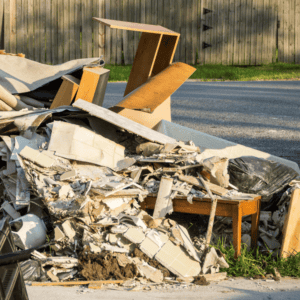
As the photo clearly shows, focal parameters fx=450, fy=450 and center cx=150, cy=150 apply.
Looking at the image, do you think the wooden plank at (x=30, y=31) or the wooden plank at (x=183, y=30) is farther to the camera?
the wooden plank at (x=30, y=31)

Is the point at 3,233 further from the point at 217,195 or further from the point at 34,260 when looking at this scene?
the point at 217,195

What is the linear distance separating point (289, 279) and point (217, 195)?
0.83 meters

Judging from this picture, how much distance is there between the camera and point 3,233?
4.94 feet

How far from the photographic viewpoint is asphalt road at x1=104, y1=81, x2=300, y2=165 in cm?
591

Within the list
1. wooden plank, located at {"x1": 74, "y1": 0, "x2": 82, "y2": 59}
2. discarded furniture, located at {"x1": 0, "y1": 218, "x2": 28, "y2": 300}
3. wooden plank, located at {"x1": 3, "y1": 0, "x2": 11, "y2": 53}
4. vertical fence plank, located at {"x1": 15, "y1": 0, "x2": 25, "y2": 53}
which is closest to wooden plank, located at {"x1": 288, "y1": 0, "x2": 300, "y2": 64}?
wooden plank, located at {"x1": 74, "y1": 0, "x2": 82, "y2": 59}

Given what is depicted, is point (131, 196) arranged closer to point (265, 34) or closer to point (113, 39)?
point (113, 39)

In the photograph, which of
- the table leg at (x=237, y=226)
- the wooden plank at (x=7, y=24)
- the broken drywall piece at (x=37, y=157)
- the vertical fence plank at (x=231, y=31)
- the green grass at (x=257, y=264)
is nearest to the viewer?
the green grass at (x=257, y=264)

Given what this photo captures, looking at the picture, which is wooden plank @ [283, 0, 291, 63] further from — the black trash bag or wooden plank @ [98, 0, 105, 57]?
the black trash bag

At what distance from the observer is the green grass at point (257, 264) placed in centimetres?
339

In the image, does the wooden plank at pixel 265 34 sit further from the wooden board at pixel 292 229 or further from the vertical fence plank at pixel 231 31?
the wooden board at pixel 292 229

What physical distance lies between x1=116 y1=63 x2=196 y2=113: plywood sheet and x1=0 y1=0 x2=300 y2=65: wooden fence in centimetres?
686

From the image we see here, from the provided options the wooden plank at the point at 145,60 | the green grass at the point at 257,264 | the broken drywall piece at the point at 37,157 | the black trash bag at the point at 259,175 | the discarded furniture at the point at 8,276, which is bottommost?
the green grass at the point at 257,264

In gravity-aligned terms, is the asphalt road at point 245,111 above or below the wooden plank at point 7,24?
below

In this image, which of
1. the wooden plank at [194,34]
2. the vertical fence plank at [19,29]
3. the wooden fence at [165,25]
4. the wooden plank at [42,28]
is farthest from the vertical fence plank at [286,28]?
the vertical fence plank at [19,29]
